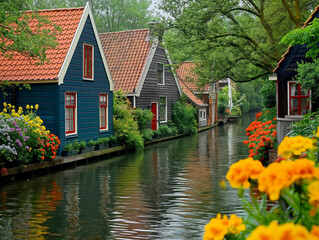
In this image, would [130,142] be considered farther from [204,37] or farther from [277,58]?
[277,58]

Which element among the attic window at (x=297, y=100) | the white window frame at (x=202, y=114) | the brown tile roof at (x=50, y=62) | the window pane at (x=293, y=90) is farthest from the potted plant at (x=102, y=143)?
the white window frame at (x=202, y=114)

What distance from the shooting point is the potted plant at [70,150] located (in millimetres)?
18453

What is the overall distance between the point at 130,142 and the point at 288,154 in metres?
21.0

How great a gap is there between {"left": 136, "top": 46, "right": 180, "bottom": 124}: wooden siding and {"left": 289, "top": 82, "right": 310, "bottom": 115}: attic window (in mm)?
11144

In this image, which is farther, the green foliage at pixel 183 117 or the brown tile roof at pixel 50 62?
the green foliage at pixel 183 117

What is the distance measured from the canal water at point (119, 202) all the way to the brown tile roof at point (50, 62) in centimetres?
434

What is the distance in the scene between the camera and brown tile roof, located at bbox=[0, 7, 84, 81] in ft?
61.7

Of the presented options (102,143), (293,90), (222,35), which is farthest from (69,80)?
(293,90)

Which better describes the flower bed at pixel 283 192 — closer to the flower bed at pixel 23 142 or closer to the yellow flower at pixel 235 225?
the yellow flower at pixel 235 225

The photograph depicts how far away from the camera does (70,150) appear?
1856 cm

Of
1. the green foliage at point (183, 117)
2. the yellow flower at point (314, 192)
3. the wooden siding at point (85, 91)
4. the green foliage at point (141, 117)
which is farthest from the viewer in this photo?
the green foliage at point (183, 117)

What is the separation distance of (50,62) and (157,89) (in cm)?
1330

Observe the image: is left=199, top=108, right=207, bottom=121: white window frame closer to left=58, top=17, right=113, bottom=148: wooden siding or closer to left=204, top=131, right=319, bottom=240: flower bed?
left=58, top=17, right=113, bottom=148: wooden siding

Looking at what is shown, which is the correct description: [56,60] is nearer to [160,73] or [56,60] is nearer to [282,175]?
[160,73]
